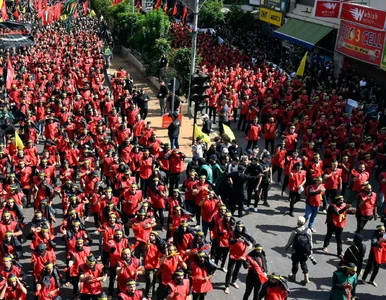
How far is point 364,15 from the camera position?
24422mm

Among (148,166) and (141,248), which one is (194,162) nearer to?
(148,166)

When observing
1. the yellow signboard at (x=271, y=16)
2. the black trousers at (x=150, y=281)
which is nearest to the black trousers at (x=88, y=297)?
the black trousers at (x=150, y=281)

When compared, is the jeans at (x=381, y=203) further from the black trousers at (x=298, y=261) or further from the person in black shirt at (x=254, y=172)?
the black trousers at (x=298, y=261)

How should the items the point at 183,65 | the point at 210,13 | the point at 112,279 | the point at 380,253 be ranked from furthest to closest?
the point at 210,13, the point at 183,65, the point at 380,253, the point at 112,279

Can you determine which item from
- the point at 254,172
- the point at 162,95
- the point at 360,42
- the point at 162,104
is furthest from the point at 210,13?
the point at 254,172

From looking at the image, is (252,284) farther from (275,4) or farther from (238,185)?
(275,4)

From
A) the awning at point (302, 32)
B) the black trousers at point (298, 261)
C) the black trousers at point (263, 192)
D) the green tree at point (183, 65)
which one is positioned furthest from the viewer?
the awning at point (302, 32)

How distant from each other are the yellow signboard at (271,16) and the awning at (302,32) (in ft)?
4.90

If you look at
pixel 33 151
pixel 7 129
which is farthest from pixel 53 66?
pixel 33 151

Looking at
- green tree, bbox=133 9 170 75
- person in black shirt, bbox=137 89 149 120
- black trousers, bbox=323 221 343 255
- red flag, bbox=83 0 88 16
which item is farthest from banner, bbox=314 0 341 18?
red flag, bbox=83 0 88 16

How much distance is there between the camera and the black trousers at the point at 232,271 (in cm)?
975

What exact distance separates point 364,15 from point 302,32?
19.6 ft

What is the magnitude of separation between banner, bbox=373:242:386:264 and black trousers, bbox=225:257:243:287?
2.41m

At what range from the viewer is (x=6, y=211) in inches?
405
